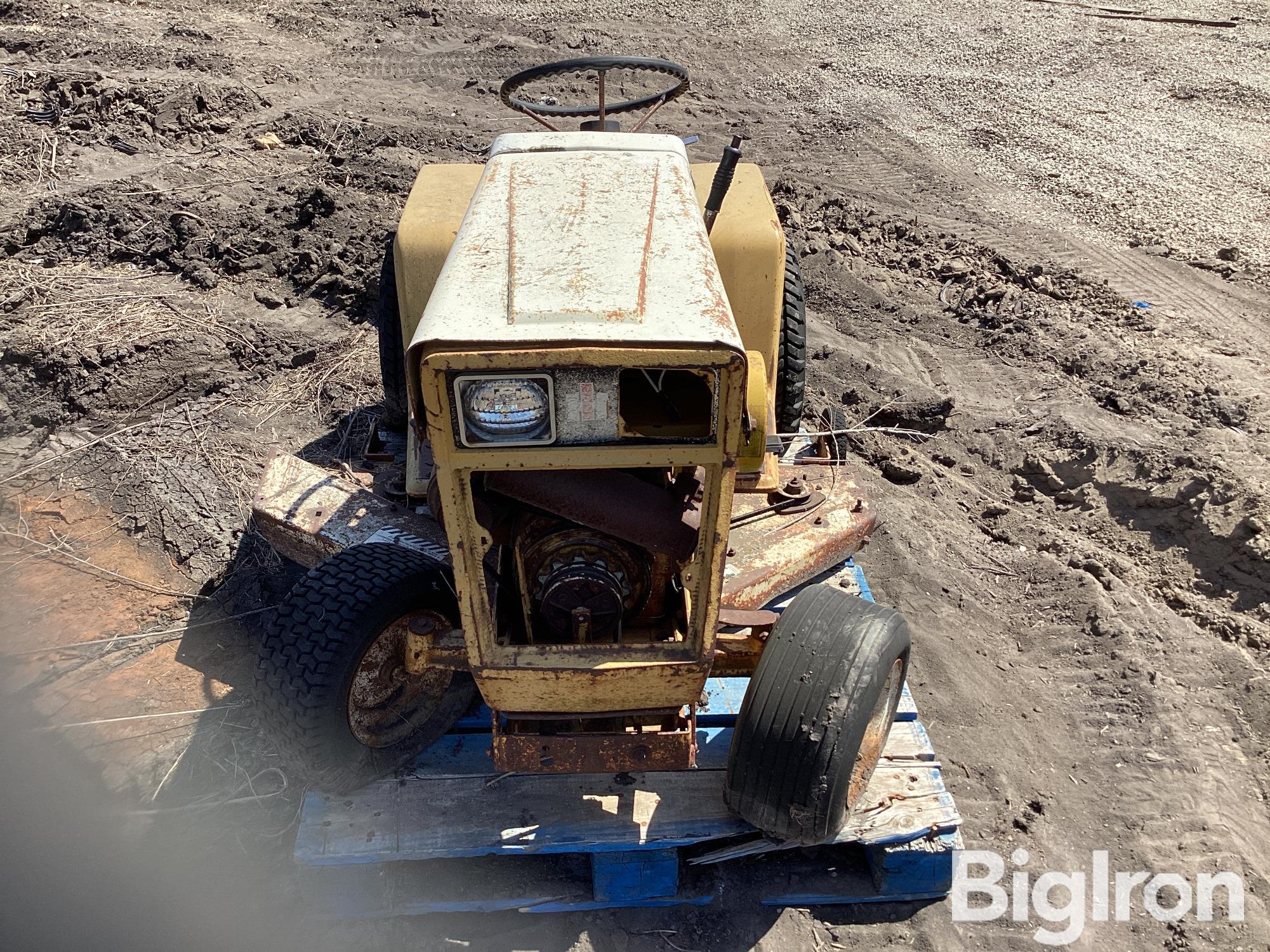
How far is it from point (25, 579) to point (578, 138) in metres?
3.16

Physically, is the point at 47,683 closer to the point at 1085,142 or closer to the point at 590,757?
the point at 590,757

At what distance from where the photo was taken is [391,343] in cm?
422

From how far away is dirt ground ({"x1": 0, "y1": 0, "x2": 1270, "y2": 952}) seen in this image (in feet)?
10.9

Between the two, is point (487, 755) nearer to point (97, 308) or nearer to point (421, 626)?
point (421, 626)

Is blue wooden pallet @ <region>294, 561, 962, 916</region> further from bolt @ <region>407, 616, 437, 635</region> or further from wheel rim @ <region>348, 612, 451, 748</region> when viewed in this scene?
bolt @ <region>407, 616, 437, 635</region>

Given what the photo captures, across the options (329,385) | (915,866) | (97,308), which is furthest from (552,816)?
(97,308)

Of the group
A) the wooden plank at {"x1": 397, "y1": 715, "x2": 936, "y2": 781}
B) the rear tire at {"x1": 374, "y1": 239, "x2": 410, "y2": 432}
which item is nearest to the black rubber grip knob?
the rear tire at {"x1": 374, "y1": 239, "x2": 410, "y2": 432}

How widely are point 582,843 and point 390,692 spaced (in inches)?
31.0

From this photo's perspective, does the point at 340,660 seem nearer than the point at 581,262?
No

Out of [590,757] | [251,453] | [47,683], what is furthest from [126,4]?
[590,757]

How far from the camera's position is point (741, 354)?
210 cm
